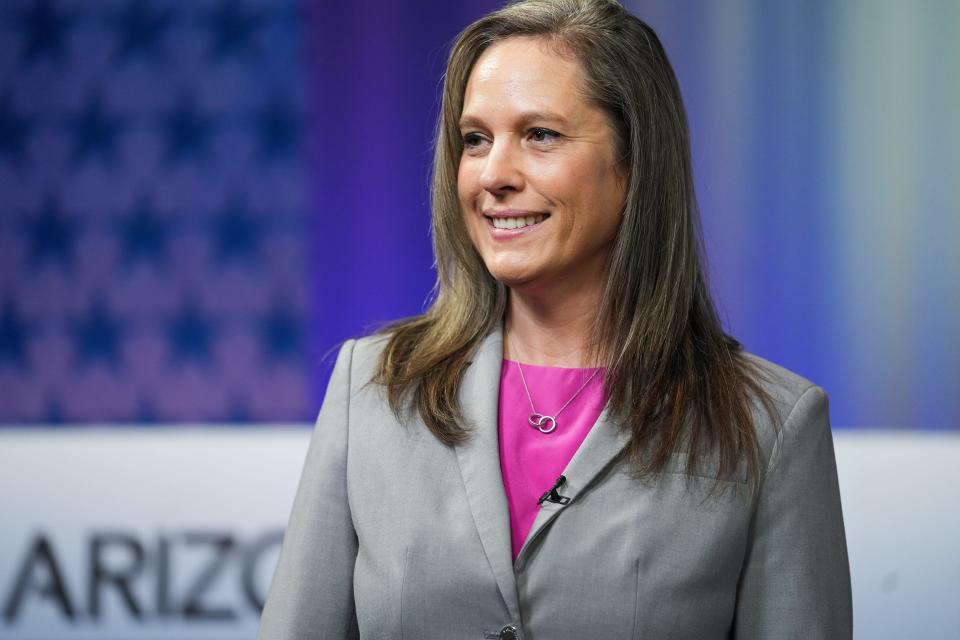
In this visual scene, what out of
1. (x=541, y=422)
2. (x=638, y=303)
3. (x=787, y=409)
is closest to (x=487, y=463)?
(x=541, y=422)

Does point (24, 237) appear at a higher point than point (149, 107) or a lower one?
lower

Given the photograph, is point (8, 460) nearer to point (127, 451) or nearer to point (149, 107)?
point (127, 451)

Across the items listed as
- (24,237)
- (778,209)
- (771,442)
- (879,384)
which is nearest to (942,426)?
(879,384)

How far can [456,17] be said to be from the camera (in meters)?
2.88

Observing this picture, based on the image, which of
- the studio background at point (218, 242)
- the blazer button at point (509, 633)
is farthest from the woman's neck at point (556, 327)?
the studio background at point (218, 242)

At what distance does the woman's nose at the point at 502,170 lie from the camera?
166cm

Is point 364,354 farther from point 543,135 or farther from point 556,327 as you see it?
point 543,135

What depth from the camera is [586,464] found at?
1637 millimetres

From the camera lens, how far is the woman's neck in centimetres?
177

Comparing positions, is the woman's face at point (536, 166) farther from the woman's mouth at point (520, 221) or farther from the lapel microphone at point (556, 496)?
the lapel microphone at point (556, 496)

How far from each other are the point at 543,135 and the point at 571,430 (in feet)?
1.39

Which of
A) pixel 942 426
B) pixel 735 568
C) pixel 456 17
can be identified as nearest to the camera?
pixel 735 568

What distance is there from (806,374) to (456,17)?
118cm

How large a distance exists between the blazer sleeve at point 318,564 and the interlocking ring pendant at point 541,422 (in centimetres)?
28
